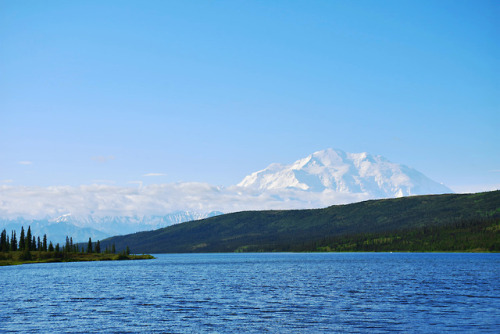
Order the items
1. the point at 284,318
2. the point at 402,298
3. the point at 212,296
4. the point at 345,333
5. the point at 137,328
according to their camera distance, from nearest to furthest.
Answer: the point at 345,333
the point at 137,328
the point at 284,318
the point at 402,298
the point at 212,296

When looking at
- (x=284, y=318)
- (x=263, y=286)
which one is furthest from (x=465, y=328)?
(x=263, y=286)

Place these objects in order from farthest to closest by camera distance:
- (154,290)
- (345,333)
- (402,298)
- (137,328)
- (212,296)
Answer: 1. (154,290)
2. (212,296)
3. (402,298)
4. (137,328)
5. (345,333)

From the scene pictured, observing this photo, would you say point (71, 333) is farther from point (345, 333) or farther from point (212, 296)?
Answer: point (212, 296)

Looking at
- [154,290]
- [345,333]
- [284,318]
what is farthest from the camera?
[154,290]

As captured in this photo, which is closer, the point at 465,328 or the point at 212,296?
the point at 465,328

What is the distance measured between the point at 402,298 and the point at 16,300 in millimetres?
63686

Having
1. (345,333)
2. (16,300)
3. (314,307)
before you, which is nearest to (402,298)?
(314,307)

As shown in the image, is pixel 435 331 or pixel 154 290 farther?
pixel 154 290

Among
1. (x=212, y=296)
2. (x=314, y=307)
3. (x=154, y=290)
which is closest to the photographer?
(x=314, y=307)

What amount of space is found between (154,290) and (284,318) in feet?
156

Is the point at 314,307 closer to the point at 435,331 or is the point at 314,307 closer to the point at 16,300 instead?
the point at 435,331

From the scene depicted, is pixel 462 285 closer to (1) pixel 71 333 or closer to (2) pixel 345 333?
(2) pixel 345 333

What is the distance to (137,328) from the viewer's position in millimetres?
59875

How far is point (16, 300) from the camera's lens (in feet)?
295
